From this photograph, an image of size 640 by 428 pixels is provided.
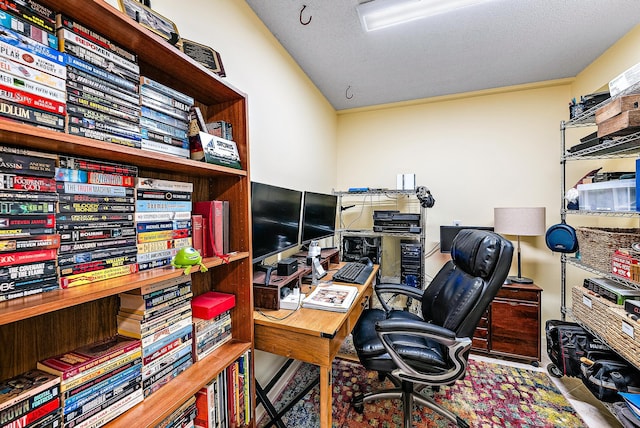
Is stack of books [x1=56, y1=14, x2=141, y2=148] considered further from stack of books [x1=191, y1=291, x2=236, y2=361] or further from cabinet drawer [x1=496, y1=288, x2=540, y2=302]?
cabinet drawer [x1=496, y1=288, x2=540, y2=302]

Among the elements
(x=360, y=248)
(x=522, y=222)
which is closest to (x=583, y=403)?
(x=522, y=222)

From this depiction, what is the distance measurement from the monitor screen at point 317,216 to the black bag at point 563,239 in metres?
1.86

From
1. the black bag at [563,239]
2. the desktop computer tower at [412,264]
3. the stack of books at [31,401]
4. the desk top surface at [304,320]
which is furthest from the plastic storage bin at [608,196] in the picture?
the stack of books at [31,401]

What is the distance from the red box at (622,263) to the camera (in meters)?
1.48

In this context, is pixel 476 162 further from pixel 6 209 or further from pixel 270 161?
pixel 6 209

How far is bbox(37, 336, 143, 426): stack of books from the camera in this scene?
26.6 inches

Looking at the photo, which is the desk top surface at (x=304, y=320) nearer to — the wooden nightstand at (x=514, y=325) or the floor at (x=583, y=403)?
the floor at (x=583, y=403)

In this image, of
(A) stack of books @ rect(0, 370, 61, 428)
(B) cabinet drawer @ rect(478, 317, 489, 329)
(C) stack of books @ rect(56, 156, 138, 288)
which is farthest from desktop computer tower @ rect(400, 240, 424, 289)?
(A) stack of books @ rect(0, 370, 61, 428)

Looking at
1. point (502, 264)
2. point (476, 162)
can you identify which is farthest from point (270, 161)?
point (476, 162)

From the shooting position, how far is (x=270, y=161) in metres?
1.92

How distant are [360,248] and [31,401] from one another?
2372 mm

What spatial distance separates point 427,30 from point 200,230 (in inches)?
79.1

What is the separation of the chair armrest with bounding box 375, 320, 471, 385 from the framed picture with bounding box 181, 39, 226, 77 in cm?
143

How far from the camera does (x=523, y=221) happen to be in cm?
229
